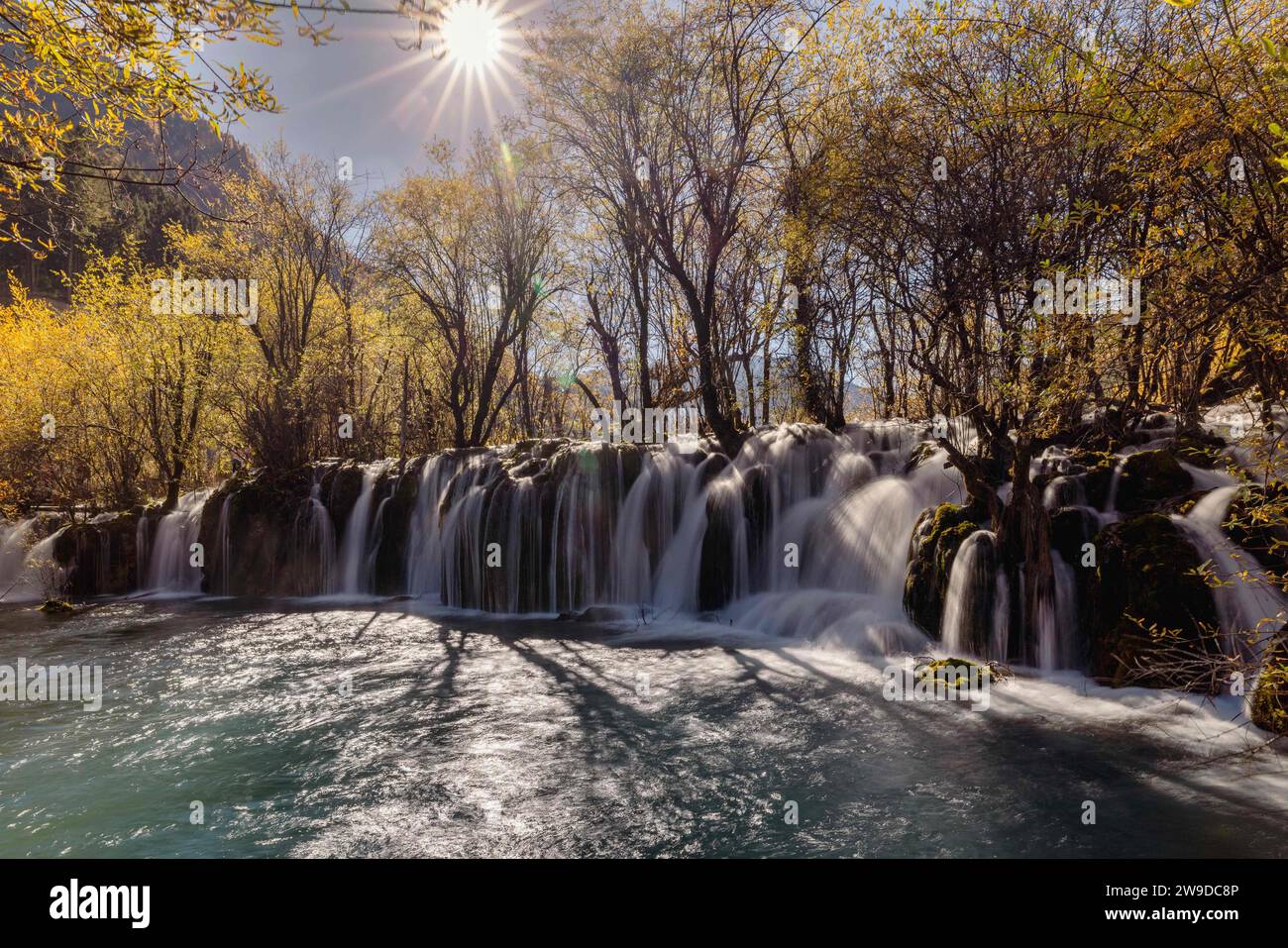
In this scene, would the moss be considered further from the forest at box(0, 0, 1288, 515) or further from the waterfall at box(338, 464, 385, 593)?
the waterfall at box(338, 464, 385, 593)

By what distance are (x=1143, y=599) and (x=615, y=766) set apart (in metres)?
7.50

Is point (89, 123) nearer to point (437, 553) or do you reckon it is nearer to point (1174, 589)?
point (1174, 589)

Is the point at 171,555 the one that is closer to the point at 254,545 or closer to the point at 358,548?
the point at 254,545

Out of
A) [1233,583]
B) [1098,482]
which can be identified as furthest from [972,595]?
[1233,583]

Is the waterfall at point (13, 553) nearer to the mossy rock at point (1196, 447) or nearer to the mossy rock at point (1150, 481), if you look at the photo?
the mossy rock at point (1150, 481)

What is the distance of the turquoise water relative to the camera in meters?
6.34

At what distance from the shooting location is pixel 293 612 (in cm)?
1812

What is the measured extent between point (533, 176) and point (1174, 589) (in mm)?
24440

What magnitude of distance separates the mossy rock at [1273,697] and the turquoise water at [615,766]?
342 millimetres

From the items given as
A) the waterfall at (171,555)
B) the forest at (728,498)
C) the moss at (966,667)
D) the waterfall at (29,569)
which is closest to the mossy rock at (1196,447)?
the forest at (728,498)

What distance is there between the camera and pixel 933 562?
1168cm

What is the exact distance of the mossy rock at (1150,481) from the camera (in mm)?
10516

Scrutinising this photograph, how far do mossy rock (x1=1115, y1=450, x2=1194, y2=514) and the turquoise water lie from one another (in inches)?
128
